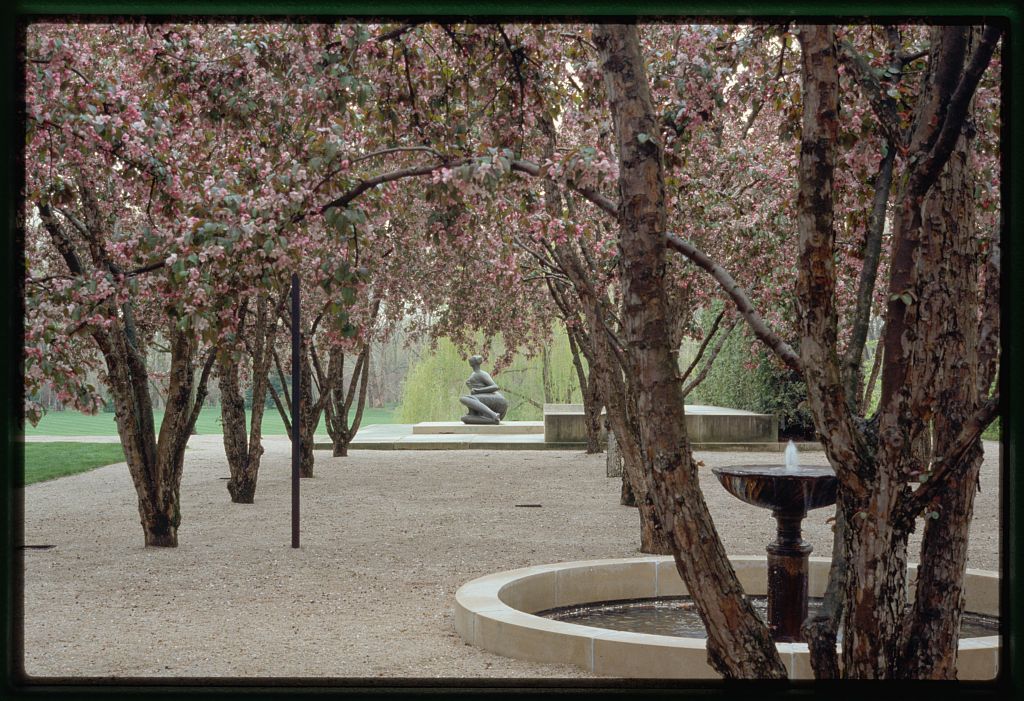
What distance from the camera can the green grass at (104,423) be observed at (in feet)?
71.5

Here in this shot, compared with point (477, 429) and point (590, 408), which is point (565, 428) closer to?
point (590, 408)

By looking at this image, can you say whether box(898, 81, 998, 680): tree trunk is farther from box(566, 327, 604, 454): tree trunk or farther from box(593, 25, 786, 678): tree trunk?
box(566, 327, 604, 454): tree trunk

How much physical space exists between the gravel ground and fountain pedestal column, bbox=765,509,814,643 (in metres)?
1.40

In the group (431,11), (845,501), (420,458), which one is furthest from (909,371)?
(420,458)

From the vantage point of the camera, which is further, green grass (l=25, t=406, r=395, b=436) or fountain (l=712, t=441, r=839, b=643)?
green grass (l=25, t=406, r=395, b=436)

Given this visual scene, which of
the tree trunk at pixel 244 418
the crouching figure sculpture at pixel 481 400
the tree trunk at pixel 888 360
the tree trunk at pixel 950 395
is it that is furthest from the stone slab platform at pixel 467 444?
the tree trunk at pixel 888 360

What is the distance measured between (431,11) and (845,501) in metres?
1.81

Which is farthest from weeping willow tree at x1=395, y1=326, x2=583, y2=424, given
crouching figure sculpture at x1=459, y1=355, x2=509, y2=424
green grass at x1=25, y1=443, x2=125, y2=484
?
green grass at x1=25, y1=443, x2=125, y2=484

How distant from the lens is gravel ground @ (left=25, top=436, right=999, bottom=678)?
4973 mm

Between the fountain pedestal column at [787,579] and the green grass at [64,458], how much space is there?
10365 millimetres

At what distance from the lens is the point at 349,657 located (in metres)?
4.95

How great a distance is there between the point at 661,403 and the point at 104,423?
2326cm

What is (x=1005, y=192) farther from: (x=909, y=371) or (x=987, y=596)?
(x=987, y=596)

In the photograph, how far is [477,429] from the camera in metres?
21.3
